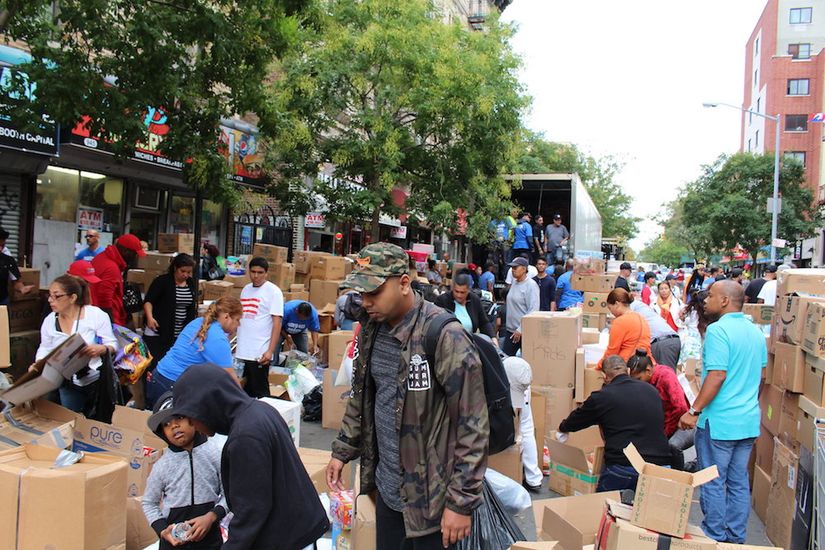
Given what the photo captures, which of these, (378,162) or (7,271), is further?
(378,162)

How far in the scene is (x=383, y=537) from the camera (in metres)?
2.94

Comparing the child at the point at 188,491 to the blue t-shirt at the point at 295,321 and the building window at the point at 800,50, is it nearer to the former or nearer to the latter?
the blue t-shirt at the point at 295,321

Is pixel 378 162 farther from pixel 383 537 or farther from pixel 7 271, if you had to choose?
pixel 383 537

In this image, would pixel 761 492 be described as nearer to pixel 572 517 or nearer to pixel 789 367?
pixel 789 367

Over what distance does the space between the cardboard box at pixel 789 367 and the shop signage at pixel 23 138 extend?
8526mm

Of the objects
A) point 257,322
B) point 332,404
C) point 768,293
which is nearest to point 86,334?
point 257,322

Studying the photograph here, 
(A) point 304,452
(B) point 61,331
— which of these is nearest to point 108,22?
(B) point 61,331

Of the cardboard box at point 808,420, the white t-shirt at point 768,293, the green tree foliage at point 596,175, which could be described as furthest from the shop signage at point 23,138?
the green tree foliage at point 596,175

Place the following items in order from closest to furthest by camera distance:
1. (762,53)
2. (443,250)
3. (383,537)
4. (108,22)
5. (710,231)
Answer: (383,537) < (108,22) < (443,250) < (710,231) < (762,53)

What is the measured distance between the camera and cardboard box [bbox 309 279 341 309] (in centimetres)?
1237

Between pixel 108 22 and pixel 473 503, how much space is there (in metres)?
7.45

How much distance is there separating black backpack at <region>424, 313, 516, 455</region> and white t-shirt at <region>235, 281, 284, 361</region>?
4.35 m

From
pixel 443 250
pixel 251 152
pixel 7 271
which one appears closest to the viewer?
pixel 7 271

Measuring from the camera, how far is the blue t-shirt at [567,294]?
1361 centimetres
